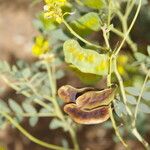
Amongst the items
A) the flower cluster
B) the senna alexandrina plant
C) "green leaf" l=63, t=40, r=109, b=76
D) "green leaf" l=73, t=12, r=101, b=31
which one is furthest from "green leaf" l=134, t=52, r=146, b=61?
the flower cluster

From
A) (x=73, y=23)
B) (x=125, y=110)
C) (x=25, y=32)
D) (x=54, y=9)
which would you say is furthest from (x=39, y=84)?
(x=25, y=32)

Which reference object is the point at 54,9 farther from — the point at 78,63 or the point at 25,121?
the point at 25,121

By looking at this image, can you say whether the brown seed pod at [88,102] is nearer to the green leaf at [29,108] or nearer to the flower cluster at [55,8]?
the flower cluster at [55,8]

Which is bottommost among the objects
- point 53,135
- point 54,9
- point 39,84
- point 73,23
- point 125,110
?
point 53,135

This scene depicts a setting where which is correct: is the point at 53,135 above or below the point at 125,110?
below

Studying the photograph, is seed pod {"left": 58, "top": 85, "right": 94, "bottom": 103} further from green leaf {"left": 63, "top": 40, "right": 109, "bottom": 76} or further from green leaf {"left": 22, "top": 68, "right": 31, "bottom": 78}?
green leaf {"left": 22, "top": 68, "right": 31, "bottom": 78}

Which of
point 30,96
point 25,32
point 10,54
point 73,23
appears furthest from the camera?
point 25,32

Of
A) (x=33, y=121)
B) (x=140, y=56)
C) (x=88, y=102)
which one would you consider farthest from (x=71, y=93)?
(x=33, y=121)

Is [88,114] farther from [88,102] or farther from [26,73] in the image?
[26,73]
